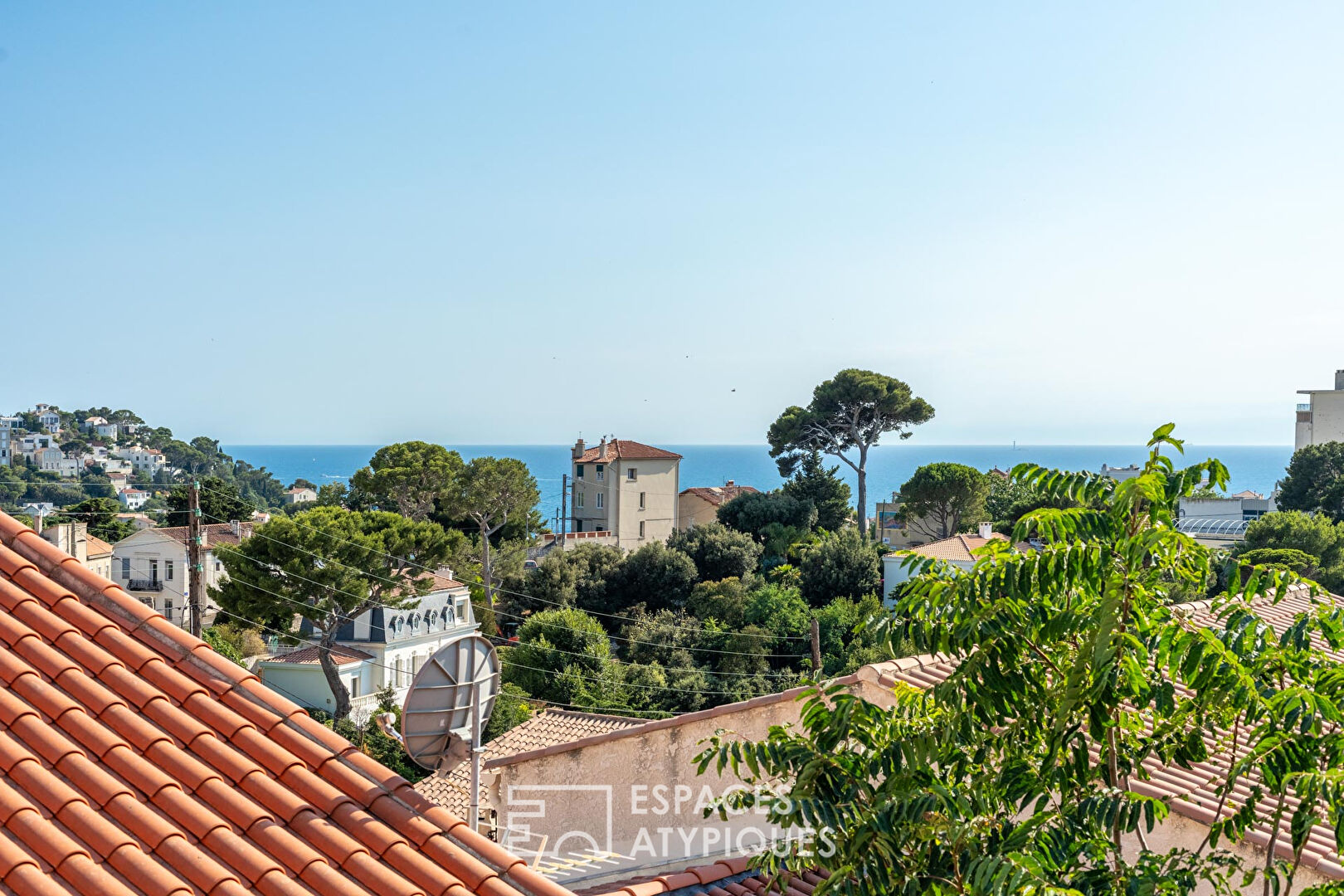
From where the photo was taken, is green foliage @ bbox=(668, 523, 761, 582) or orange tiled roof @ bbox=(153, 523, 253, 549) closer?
green foliage @ bbox=(668, 523, 761, 582)

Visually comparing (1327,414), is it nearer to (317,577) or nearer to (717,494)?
(717,494)

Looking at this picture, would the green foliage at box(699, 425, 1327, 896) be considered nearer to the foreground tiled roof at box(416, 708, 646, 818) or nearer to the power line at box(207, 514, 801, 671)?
the foreground tiled roof at box(416, 708, 646, 818)

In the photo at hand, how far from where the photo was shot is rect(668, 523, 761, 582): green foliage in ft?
142

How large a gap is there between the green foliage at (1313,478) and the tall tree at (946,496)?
49.6 ft

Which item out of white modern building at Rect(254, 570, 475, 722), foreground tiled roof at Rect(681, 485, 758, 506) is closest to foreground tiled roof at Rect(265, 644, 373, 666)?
white modern building at Rect(254, 570, 475, 722)

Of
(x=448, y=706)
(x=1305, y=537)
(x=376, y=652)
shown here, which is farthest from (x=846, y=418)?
(x=448, y=706)

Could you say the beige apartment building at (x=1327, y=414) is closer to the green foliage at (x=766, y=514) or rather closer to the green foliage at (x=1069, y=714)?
A: the green foliage at (x=766, y=514)

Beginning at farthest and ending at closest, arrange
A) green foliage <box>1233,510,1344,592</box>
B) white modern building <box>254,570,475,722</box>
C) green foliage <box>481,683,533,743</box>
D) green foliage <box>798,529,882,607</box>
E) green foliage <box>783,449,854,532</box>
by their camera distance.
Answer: green foliage <box>783,449,854,532</box> → green foliage <box>1233,510,1344,592</box> → green foliage <box>798,529,882,607</box> → white modern building <box>254,570,475,722</box> → green foliage <box>481,683,533,743</box>

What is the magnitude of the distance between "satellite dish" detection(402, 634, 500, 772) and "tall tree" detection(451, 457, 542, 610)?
43.5 meters

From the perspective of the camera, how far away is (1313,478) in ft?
177

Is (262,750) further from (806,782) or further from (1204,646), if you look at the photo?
(1204,646)

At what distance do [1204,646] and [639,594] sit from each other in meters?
39.5

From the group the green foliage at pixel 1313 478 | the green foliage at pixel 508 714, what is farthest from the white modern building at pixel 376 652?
the green foliage at pixel 1313 478

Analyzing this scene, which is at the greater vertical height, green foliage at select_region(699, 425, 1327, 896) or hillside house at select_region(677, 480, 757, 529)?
green foliage at select_region(699, 425, 1327, 896)
